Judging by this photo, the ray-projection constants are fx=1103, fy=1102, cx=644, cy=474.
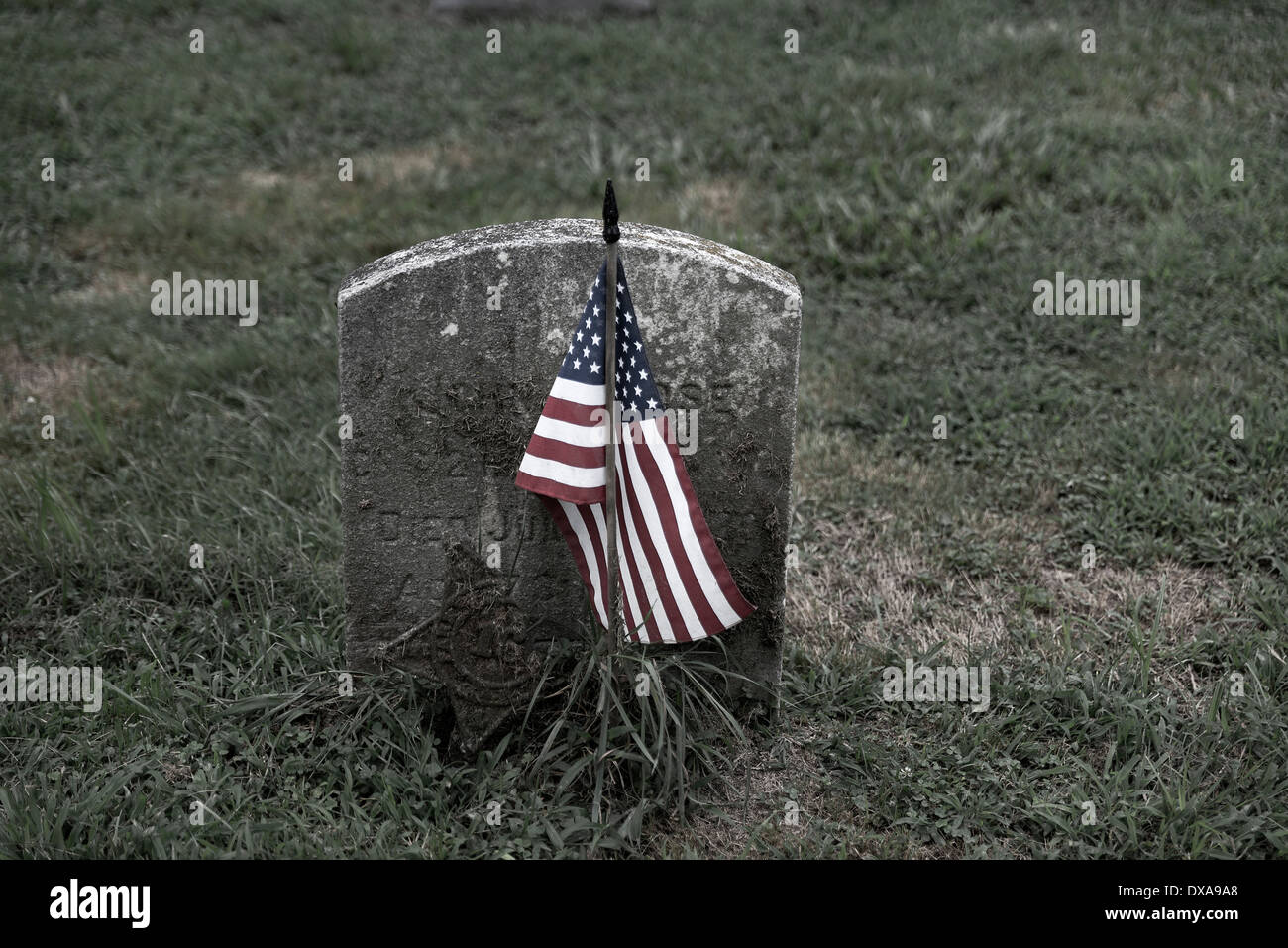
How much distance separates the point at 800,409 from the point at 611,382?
2480mm

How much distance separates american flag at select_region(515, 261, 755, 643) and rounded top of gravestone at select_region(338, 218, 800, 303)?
5.5 inches

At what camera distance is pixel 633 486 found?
9.76ft

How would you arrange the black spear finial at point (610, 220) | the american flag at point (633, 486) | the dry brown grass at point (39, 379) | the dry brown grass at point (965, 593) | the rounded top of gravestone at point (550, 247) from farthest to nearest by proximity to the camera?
the dry brown grass at point (39, 379) < the dry brown grass at point (965, 593) < the rounded top of gravestone at point (550, 247) < the american flag at point (633, 486) < the black spear finial at point (610, 220)

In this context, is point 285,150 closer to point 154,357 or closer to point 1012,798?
point 154,357

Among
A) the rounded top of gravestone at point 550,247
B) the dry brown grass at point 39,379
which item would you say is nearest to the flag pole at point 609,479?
the rounded top of gravestone at point 550,247

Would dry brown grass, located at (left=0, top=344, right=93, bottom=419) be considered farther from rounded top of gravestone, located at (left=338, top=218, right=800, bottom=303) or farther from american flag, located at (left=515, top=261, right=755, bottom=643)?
american flag, located at (left=515, top=261, right=755, bottom=643)

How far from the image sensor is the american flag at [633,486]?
290 centimetres

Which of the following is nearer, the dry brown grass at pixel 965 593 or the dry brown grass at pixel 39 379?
the dry brown grass at pixel 965 593

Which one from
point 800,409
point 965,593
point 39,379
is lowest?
point 965,593

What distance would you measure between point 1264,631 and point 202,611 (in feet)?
12.1

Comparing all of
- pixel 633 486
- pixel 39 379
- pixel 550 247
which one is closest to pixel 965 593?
pixel 633 486

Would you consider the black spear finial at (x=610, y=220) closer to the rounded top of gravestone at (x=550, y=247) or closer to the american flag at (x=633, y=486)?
the american flag at (x=633, y=486)

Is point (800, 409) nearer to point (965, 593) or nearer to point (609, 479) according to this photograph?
point (965, 593)

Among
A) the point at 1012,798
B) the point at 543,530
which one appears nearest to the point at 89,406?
the point at 543,530
